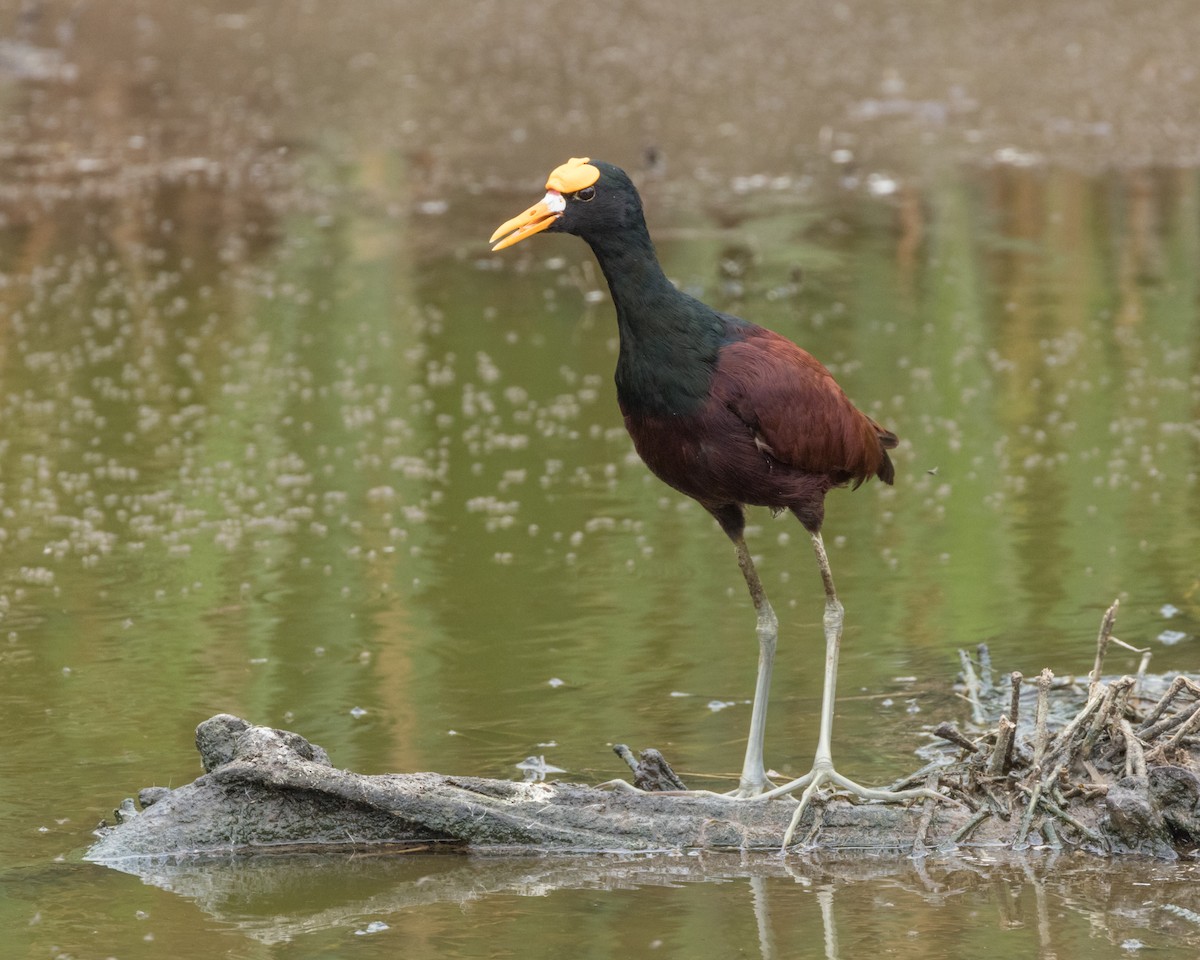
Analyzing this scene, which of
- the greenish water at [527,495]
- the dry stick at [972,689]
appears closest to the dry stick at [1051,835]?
the greenish water at [527,495]

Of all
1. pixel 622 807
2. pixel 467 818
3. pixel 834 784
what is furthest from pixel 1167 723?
pixel 467 818

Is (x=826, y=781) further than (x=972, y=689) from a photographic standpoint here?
No

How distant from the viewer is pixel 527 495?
12922 mm

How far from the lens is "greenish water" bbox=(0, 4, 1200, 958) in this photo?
23.0 feet

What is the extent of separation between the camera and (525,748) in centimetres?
858

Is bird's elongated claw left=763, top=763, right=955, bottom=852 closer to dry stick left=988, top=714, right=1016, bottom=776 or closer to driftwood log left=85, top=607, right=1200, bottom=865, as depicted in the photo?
driftwood log left=85, top=607, right=1200, bottom=865

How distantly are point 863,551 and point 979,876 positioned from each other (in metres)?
4.82

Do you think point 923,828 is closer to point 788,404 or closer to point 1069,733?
point 1069,733

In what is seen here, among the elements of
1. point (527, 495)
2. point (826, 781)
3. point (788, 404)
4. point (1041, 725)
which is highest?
point (788, 404)

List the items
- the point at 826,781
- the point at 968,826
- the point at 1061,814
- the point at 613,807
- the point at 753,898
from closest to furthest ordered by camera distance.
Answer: the point at 753,898 → the point at 1061,814 → the point at 968,826 → the point at 613,807 → the point at 826,781

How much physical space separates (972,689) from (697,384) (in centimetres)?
232

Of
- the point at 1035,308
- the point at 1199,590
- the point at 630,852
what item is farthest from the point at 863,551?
the point at 1035,308

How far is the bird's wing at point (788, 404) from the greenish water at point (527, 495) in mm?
1489

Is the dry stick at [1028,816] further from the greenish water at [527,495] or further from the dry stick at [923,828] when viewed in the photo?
the dry stick at [923,828]
